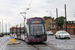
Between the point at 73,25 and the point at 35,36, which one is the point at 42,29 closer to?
the point at 35,36

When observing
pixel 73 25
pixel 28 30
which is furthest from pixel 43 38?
pixel 73 25

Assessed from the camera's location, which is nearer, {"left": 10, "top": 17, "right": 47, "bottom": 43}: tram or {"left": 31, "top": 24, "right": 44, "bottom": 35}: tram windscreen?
{"left": 10, "top": 17, "right": 47, "bottom": 43}: tram

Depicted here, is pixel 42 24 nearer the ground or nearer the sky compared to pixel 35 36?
nearer the sky

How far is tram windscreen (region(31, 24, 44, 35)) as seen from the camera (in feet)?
61.9

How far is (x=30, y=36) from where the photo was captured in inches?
739

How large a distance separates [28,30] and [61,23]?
85.9 m

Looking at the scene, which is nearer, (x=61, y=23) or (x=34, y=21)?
(x=34, y=21)

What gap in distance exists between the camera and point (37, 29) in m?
19.0

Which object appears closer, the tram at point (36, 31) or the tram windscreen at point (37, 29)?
the tram at point (36, 31)

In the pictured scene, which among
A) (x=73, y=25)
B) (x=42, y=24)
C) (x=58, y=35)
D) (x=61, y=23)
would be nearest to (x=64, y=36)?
(x=58, y=35)

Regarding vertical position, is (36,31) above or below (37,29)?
below

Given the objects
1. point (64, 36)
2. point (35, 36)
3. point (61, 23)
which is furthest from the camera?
point (61, 23)

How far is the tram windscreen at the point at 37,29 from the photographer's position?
61.9 feet

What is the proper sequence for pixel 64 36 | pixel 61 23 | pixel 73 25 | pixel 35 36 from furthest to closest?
pixel 61 23 → pixel 73 25 → pixel 64 36 → pixel 35 36
